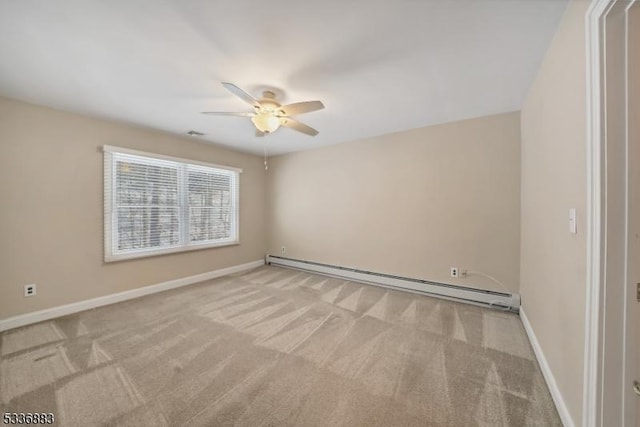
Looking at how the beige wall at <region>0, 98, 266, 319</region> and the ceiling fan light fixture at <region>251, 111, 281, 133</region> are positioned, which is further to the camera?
the beige wall at <region>0, 98, 266, 319</region>

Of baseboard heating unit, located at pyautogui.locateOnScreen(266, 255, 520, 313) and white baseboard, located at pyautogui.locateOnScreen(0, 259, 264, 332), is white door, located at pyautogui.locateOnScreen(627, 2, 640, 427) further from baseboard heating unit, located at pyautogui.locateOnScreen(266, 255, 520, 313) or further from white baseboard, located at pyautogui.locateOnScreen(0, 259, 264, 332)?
white baseboard, located at pyautogui.locateOnScreen(0, 259, 264, 332)

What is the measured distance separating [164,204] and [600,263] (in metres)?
4.45

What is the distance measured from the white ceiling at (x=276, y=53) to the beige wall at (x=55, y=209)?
32 centimetres

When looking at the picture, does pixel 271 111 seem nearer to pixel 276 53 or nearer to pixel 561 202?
pixel 276 53

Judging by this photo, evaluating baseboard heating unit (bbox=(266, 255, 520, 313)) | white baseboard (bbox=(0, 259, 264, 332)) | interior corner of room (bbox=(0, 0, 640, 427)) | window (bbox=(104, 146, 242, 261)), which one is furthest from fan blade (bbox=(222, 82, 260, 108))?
white baseboard (bbox=(0, 259, 264, 332))

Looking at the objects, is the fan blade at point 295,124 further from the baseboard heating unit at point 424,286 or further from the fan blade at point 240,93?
the baseboard heating unit at point 424,286

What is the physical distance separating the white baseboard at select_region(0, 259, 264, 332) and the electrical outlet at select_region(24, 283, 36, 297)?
8.0 inches

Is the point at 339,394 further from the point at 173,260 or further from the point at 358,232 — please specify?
the point at 173,260

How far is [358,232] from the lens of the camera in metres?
3.95

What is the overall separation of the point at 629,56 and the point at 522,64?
1.13m

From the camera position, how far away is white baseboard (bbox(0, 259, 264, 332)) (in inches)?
95.5

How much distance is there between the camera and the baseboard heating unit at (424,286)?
2811mm

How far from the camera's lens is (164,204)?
141 inches

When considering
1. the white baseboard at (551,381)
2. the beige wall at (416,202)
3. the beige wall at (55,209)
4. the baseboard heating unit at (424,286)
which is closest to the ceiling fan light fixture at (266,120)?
the beige wall at (416,202)
